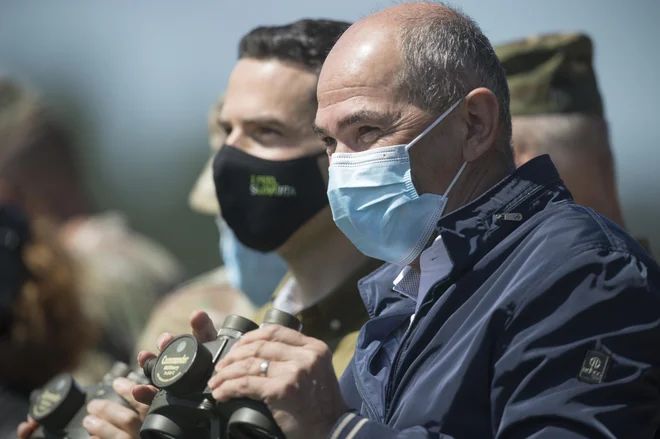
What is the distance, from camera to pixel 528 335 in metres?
2.49

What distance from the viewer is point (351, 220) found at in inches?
122

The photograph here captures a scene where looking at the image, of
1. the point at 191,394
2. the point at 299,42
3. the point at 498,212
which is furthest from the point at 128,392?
the point at 299,42

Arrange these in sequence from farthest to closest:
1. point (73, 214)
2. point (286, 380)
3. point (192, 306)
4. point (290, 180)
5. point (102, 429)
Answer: point (73, 214)
point (192, 306)
point (290, 180)
point (102, 429)
point (286, 380)

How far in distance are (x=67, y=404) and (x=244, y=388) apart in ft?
3.99

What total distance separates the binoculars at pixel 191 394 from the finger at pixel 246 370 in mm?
63

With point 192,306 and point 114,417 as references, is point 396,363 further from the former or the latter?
point 192,306

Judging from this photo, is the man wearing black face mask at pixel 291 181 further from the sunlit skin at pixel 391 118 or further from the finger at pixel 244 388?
the finger at pixel 244 388

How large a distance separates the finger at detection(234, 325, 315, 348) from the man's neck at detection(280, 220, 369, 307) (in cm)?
142

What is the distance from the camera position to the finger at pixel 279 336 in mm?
2656

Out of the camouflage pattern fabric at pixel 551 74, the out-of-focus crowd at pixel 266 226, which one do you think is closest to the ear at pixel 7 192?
the out-of-focus crowd at pixel 266 226

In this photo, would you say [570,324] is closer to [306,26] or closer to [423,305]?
[423,305]

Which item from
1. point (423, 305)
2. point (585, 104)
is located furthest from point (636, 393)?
point (585, 104)

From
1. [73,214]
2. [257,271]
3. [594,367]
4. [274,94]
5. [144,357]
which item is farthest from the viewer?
[73,214]

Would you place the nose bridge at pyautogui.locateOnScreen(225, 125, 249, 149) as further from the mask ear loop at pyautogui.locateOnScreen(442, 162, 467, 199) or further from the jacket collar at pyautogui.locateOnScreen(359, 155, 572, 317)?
the jacket collar at pyautogui.locateOnScreen(359, 155, 572, 317)
